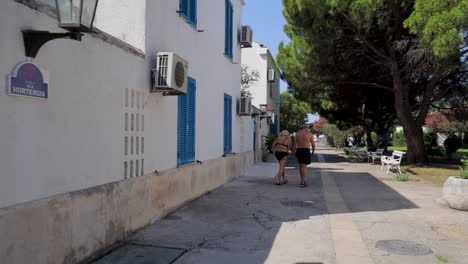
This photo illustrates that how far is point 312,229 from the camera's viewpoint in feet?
21.7

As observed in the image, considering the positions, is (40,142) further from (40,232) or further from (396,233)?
(396,233)

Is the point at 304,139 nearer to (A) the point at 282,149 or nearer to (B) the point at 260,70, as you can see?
(A) the point at 282,149

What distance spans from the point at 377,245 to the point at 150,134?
363 centimetres

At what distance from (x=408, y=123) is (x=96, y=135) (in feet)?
58.3

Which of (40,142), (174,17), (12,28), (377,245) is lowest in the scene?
(377,245)

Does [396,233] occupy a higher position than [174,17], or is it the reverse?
[174,17]

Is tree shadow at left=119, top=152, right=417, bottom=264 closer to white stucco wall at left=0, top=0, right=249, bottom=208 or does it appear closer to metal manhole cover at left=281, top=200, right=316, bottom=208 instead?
metal manhole cover at left=281, top=200, right=316, bottom=208

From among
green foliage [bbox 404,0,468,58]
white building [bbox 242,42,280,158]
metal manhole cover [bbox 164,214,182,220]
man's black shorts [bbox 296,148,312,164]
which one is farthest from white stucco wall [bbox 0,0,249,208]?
white building [bbox 242,42,280,158]

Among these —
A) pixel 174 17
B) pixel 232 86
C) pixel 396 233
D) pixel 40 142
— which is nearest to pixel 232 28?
pixel 232 86

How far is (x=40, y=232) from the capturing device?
3881 millimetres

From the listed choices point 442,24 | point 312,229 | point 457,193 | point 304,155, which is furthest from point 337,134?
point 312,229

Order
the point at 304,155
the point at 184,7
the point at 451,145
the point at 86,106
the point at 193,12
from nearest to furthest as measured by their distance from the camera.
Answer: the point at 86,106 < the point at 184,7 < the point at 193,12 < the point at 304,155 < the point at 451,145

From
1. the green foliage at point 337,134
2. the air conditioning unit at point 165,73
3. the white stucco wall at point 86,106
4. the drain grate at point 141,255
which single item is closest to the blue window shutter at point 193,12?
the white stucco wall at point 86,106

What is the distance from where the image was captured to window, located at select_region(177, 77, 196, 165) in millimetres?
7922
